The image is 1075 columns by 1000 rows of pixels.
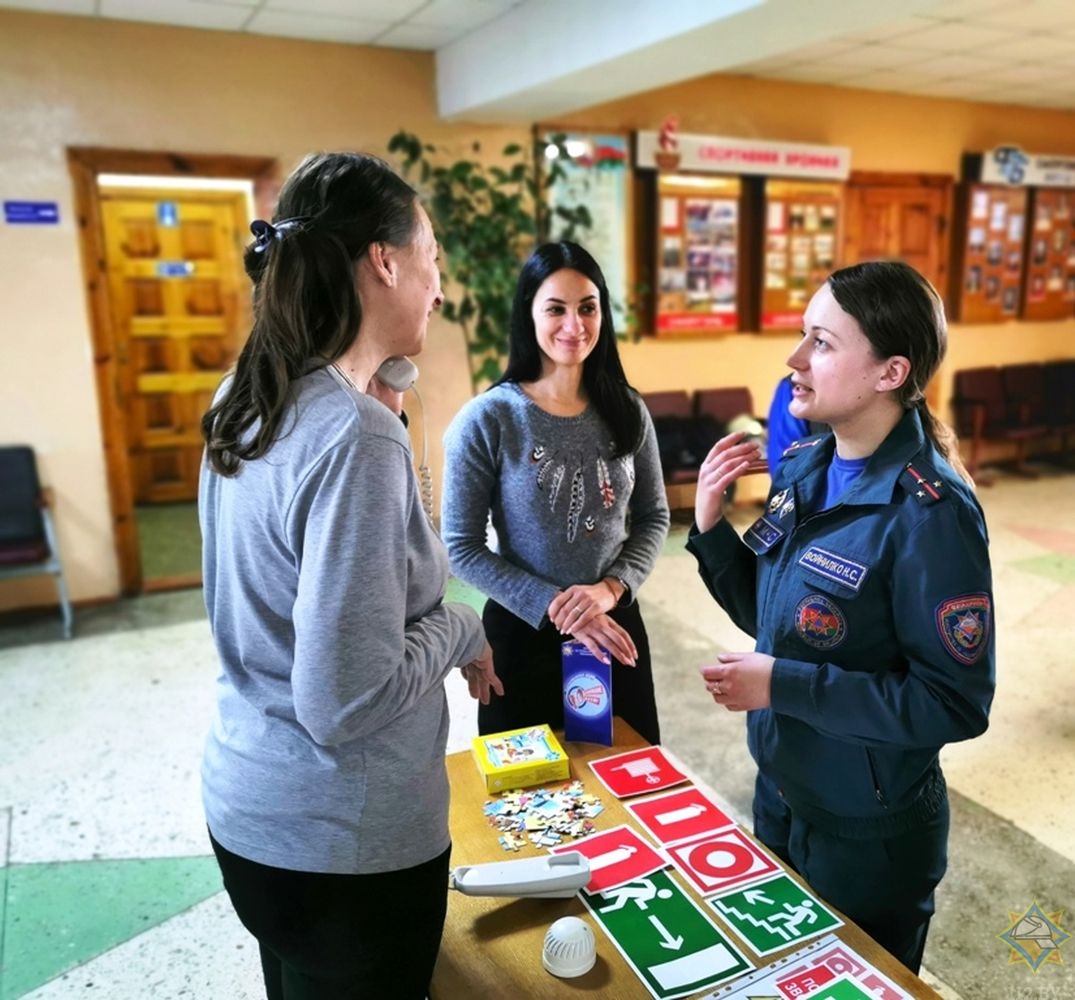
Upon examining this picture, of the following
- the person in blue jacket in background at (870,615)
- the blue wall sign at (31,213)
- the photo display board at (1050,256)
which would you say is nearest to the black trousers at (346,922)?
the person in blue jacket in background at (870,615)

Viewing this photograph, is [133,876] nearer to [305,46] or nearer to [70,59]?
[70,59]

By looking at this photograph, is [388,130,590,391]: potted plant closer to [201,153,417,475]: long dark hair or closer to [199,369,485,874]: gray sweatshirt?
[201,153,417,475]: long dark hair

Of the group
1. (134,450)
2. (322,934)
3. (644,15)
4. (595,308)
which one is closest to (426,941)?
(322,934)

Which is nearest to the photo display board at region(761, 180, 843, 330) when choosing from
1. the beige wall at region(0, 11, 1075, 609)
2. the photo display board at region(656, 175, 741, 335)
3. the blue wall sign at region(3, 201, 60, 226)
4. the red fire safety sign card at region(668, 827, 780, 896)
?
the photo display board at region(656, 175, 741, 335)

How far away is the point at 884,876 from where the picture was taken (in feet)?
Result: 4.29

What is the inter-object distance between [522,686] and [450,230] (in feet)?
12.0

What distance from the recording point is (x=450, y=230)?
497 cm

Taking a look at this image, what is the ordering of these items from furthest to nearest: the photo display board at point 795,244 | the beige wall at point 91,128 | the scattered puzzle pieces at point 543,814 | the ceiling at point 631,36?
the photo display board at point 795,244 → the beige wall at point 91,128 → the ceiling at point 631,36 → the scattered puzzle pieces at point 543,814

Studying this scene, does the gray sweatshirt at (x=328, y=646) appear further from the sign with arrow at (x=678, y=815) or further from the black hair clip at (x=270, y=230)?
the sign with arrow at (x=678, y=815)

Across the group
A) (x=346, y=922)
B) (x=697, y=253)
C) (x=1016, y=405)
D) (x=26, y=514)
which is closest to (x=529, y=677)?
(x=346, y=922)

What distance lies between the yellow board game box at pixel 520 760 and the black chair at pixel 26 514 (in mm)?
3508

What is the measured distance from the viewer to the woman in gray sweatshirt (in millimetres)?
887

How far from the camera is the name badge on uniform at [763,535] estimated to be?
1396 mm

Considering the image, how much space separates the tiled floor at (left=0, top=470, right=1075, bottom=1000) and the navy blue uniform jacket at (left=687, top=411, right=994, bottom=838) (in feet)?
0.91
